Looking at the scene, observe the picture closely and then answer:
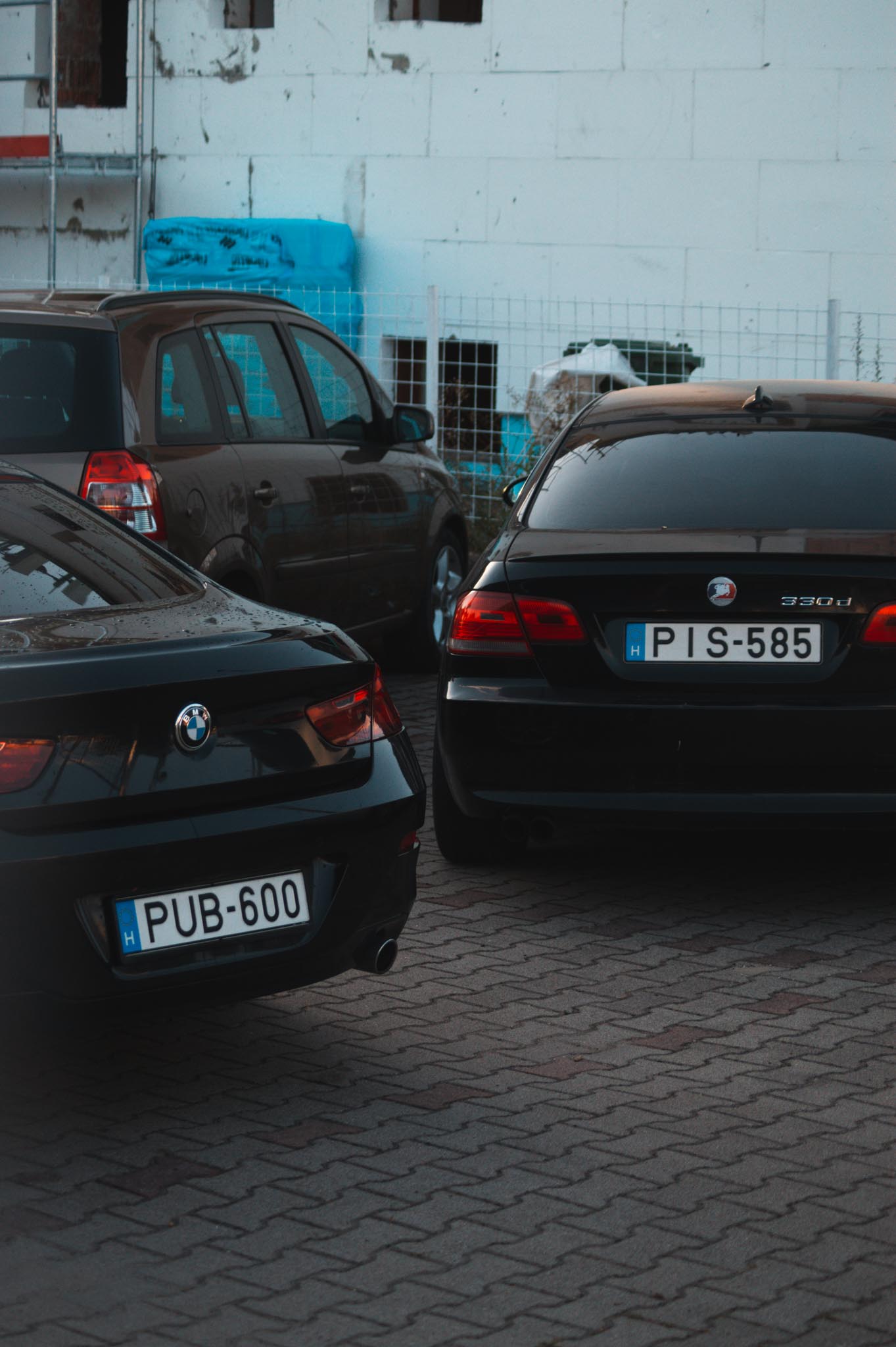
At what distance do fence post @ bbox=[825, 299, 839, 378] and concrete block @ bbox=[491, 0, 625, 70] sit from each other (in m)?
4.79

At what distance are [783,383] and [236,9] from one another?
45.8 feet

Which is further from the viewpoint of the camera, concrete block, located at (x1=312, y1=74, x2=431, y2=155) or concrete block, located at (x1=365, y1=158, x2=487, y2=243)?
concrete block, located at (x1=312, y1=74, x2=431, y2=155)

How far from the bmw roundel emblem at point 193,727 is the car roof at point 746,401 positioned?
114 inches

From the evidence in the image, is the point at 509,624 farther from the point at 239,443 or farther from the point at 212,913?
the point at 239,443

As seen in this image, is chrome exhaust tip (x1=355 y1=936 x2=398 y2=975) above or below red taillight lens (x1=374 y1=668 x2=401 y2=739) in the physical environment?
below

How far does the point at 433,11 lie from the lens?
19109mm

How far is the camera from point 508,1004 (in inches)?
201

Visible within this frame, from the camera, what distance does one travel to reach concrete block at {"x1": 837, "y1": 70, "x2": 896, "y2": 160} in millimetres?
15883

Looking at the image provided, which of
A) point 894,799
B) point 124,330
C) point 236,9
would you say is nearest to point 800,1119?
point 894,799

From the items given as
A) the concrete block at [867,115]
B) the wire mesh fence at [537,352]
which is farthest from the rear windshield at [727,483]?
the concrete block at [867,115]

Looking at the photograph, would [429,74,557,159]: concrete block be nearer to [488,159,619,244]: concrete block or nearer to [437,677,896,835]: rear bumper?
[488,159,619,244]: concrete block

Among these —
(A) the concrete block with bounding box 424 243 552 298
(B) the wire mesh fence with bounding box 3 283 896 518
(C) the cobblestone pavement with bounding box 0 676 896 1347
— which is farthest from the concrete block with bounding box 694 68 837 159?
(C) the cobblestone pavement with bounding box 0 676 896 1347

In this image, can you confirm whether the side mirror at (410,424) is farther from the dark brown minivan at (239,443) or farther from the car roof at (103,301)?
the car roof at (103,301)

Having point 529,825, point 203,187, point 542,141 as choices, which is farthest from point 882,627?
point 203,187
